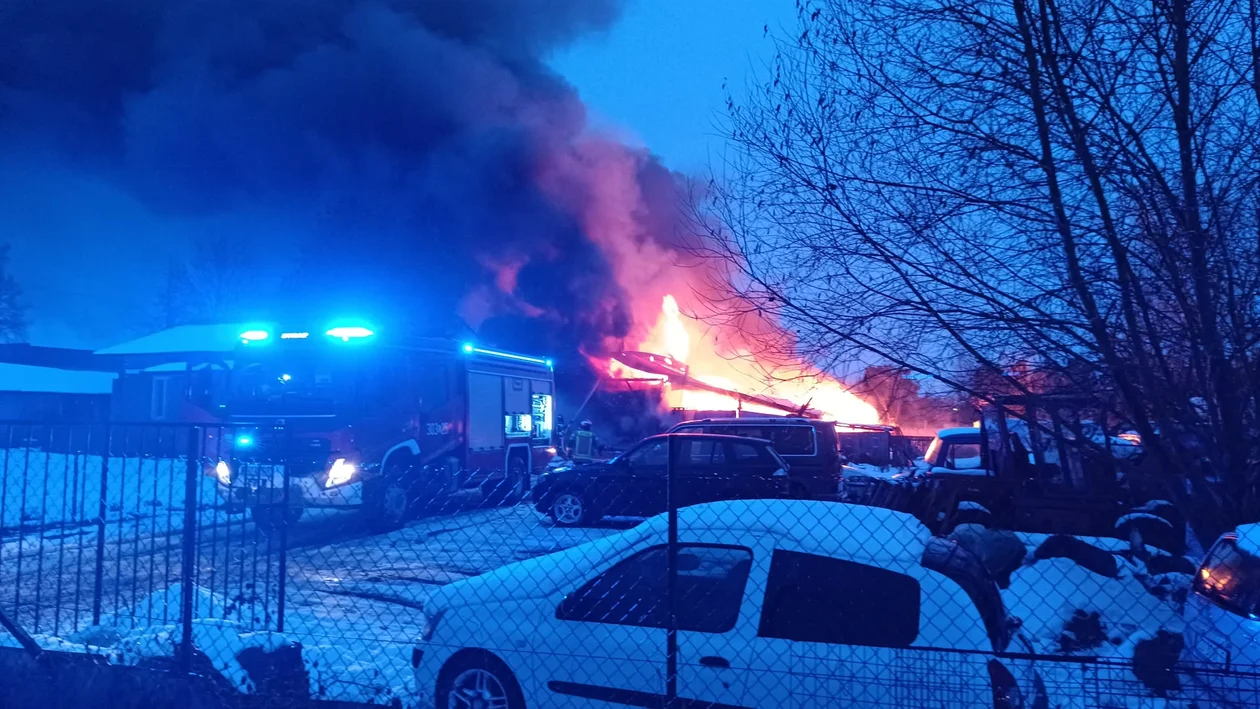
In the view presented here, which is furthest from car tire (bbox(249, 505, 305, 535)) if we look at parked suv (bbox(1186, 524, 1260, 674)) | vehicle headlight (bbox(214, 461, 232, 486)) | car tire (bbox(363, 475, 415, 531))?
parked suv (bbox(1186, 524, 1260, 674))

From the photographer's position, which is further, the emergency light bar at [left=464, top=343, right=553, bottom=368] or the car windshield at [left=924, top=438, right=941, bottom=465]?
the emergency light bar at [left=464, top=343, right=553, bottom=368]

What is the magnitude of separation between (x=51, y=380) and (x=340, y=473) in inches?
1038

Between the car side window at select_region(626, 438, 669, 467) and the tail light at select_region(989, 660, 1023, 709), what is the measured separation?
29.5ft

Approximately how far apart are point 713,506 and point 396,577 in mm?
5684

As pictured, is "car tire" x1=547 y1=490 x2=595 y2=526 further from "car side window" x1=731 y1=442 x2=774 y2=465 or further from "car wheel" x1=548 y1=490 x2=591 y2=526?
"car side window" x1=731 y1=442 x2=774 y2=465

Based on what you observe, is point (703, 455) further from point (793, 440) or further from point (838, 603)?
point (838, 603)

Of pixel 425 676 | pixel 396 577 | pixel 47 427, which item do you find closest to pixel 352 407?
pixel 396 577

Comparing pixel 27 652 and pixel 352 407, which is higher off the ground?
pixel 352 407

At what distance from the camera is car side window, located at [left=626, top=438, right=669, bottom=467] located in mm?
12250

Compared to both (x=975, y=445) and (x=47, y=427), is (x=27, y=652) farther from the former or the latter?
(x=975, y=445)

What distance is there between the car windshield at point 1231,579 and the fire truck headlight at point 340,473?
9.77 m

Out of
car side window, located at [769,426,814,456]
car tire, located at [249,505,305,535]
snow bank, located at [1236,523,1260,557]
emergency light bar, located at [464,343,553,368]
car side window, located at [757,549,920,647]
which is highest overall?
emergency light bar, located at [464,343,553,368]

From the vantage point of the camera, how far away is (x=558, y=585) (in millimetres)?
4070

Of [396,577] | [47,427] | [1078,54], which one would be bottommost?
[396,577]
